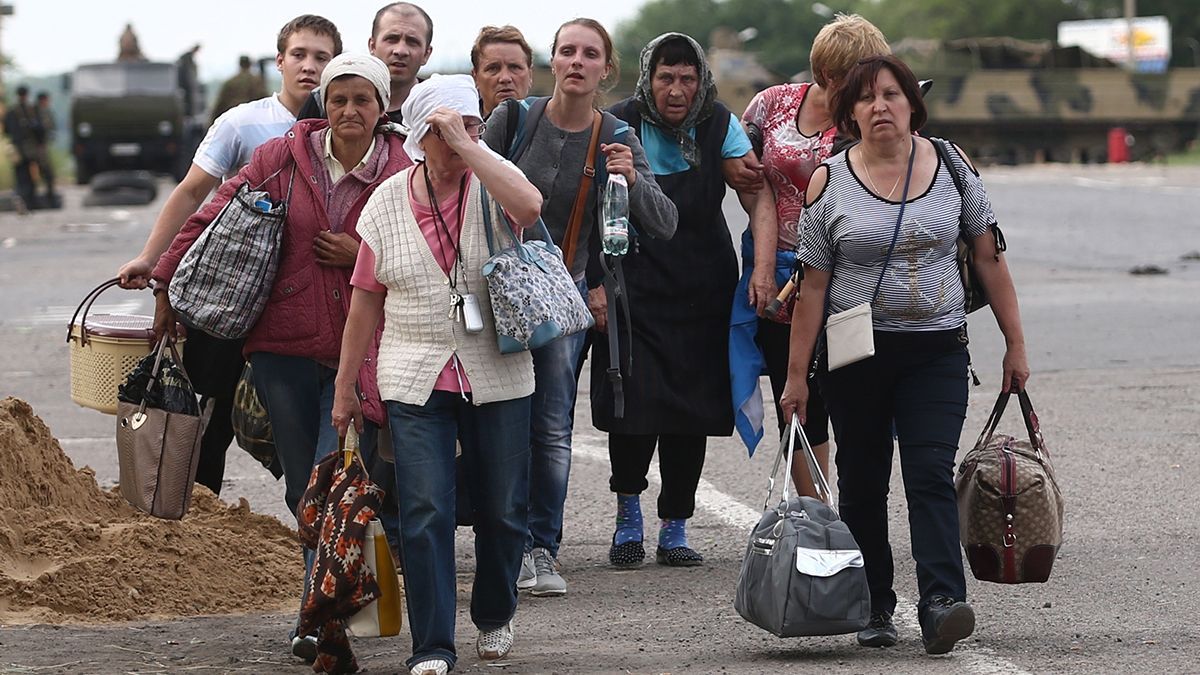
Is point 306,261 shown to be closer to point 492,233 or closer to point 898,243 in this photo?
point 492,233

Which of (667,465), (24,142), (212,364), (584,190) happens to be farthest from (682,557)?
(24,142)

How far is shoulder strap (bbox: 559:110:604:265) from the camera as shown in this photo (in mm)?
6324

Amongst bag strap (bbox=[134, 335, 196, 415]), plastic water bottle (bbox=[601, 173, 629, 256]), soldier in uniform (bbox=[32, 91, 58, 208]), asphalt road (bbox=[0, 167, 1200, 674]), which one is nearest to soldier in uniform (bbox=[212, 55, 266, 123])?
asphalt road (bbox=[0, 167, 1200, 674])

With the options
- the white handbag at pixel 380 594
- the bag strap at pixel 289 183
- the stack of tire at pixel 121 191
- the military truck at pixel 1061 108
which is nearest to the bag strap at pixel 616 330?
the bag strap at pixel 289 183

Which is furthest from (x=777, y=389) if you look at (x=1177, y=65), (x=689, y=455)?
(x=1177, y=65)

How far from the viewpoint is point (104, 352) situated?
251 inches

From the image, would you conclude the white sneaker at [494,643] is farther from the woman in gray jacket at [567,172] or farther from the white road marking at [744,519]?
the white road marking at [744,519]

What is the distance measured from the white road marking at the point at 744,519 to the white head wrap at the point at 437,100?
2092mm

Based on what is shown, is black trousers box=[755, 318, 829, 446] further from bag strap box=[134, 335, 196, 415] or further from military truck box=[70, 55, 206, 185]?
military truck box=[70, 55, 206, 185]

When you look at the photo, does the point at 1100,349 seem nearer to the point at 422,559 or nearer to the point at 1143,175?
the point at 422,559

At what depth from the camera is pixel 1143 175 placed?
3862 cm

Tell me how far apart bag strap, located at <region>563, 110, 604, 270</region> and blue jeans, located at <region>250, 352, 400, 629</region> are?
3.55 ft

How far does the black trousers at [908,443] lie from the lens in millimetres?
5523

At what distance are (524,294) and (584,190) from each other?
1232 millimetres
